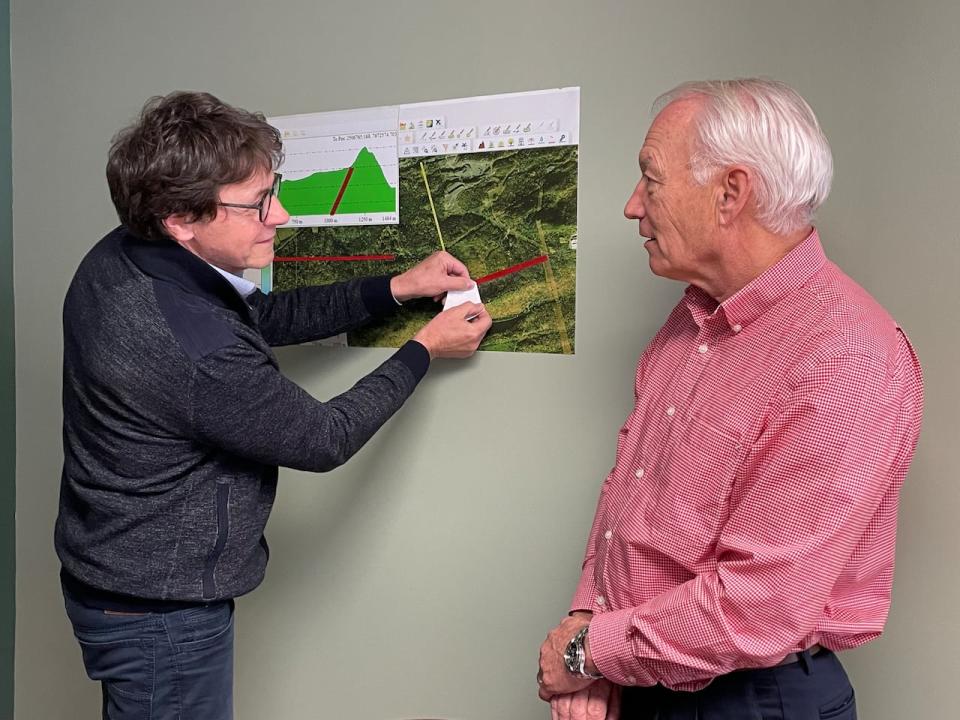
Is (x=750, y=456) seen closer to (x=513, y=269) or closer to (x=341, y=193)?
(x=513, y=269)

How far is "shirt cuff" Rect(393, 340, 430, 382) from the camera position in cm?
172

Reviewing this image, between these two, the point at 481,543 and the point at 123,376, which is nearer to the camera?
the point at 123,376

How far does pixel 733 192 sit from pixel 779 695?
730 mm

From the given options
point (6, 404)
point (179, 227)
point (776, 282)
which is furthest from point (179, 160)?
point (6, 404)

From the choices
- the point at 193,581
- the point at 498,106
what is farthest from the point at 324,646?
the point at 498,106

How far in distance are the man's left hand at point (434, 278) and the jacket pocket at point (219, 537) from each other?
22.4 inches

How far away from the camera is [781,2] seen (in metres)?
1.59

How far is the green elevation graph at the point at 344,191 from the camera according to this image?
6.58 ft

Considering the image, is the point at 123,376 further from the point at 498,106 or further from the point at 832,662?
the point at 832,662

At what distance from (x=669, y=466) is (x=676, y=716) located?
15.4 inches

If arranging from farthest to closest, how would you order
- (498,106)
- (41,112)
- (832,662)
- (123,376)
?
1. (41,112)
2. (498,106)
3. (123,376)
4. (832,662)

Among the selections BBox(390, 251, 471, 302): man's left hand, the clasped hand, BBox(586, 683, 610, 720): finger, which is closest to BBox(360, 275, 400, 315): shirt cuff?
BBox(390, 251, 471, 302): man's left hand

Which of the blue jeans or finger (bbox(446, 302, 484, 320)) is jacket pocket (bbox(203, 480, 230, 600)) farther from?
finger (bbox(446, 302, 484, 320))

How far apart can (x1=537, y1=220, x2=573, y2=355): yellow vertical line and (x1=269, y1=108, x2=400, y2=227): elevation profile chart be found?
363 mm
